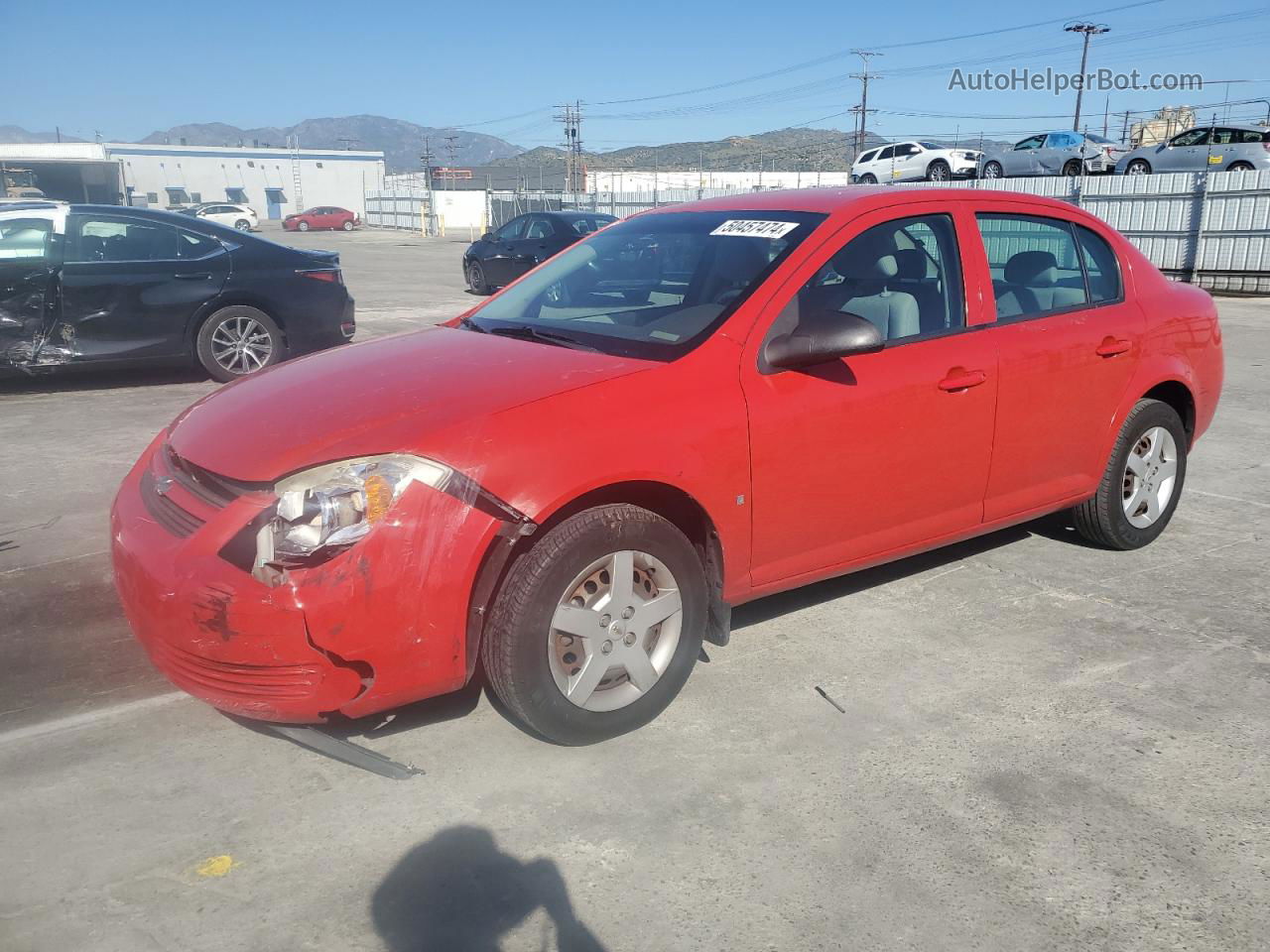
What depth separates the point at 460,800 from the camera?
2877 millimetres

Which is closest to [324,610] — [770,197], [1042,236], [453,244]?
[770,197]

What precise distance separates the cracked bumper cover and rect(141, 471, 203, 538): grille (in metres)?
0.03

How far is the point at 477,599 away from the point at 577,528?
342 mm

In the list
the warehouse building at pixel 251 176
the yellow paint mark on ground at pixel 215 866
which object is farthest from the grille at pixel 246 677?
the warehouse building at pixel 251 176

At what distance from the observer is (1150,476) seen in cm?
488

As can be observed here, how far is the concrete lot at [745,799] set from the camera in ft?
7.91

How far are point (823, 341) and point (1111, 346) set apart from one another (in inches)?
71.7

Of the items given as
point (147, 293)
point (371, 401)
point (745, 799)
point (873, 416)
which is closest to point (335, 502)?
point (371, 401)

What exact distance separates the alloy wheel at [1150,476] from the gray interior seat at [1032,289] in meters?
0.82

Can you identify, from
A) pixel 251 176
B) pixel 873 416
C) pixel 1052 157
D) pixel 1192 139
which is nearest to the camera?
pixel 873 416

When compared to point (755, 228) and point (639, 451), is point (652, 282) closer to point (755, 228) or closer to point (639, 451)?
point (755, 228)

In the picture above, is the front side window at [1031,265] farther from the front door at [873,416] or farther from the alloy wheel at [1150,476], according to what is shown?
the alloy wheel at [1150,476]

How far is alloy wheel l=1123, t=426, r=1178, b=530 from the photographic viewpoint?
4.79 meters

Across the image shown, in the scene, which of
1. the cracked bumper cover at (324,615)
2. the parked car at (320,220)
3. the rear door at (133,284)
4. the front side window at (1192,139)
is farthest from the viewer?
the parked car at (320,220)
